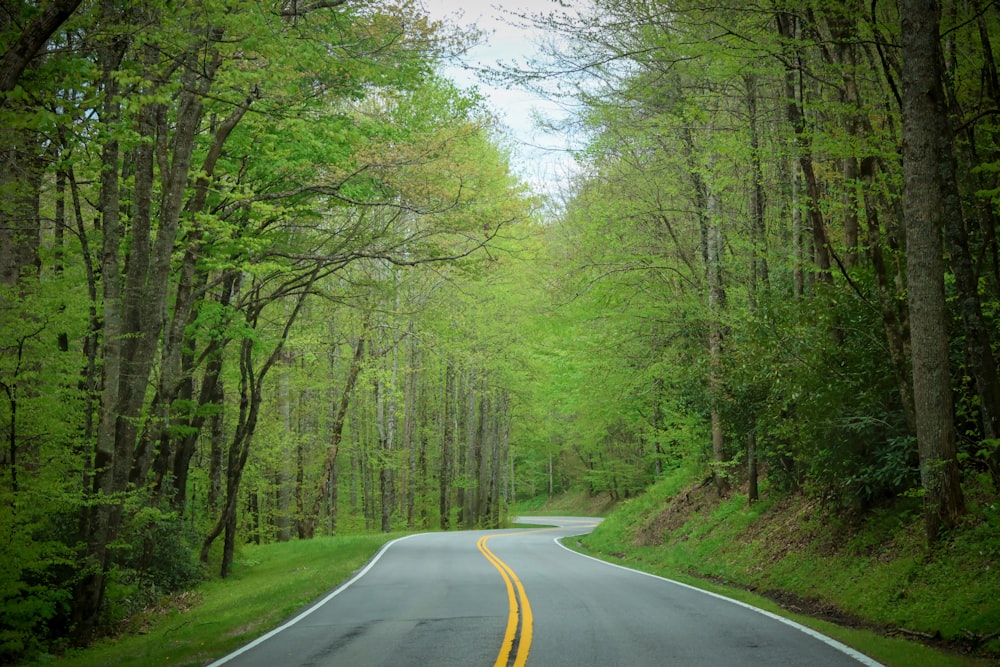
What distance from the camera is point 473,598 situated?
11.4 meters

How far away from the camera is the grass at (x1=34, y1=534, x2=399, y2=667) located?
29.0 feet

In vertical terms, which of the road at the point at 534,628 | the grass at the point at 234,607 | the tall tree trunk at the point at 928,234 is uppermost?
the tall tree trunk at the point at 928,234

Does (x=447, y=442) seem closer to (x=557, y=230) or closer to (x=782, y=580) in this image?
(x=557, y=230)

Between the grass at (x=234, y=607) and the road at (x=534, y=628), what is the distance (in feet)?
2.01

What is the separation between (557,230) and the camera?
2273cm

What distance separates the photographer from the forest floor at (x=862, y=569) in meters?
7.88

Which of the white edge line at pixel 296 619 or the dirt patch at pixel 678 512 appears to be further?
the dirt patch at pixel 678 512

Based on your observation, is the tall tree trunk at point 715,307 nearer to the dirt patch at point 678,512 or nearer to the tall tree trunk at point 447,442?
the dirt patch at point 678,512

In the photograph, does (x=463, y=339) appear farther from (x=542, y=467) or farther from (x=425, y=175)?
(x=542, y=467)

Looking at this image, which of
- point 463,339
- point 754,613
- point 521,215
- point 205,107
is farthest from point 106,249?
point 463,339

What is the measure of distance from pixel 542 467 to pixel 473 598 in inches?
2309

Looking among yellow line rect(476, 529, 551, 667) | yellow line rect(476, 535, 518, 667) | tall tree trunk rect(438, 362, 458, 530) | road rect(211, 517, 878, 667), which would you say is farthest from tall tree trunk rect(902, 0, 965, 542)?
tall tree trunk rect(438, 362, 458, 530)

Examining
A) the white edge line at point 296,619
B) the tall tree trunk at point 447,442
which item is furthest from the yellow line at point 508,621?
the tall tree trunk at point 447,442

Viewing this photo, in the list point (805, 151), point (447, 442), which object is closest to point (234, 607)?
point (805, 151)
